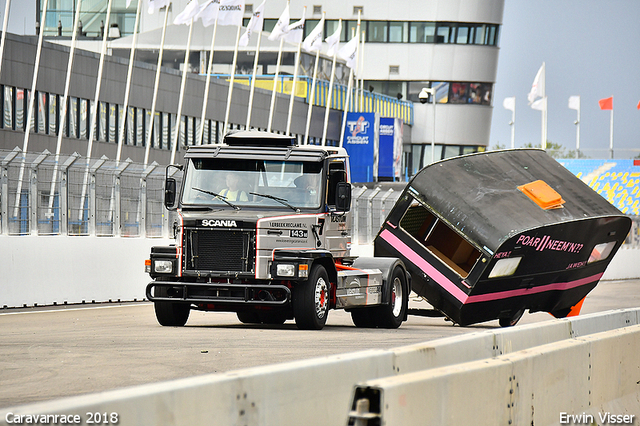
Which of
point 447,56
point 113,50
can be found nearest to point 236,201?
point 113,50

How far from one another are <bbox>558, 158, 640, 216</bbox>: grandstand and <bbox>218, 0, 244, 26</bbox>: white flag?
36240mm

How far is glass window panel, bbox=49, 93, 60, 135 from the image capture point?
45406 mm

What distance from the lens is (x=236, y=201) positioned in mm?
15297

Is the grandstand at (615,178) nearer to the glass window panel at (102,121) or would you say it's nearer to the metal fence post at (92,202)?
the glass window panel at (102,121)

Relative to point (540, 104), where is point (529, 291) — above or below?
below

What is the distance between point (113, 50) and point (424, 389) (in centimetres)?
6382

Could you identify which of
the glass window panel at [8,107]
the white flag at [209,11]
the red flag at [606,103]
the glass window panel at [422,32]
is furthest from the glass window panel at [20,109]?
the red flag at [606,103]

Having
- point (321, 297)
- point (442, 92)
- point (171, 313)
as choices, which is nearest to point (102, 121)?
point (171, 313)

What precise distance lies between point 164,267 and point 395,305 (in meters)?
3.99

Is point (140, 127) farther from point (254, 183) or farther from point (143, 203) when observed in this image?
point (254, 183)

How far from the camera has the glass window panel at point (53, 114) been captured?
45406 millimetres

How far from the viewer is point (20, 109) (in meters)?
42.8

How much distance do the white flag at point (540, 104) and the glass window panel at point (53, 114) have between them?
37.3 meters

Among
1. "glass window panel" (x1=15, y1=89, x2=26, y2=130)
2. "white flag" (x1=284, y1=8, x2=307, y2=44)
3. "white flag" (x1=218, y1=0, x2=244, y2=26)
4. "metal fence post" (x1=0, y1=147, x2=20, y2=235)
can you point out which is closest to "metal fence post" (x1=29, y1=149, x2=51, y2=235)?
"metal fence post" (x1=0, y1=147, x2=20, y2=235)
